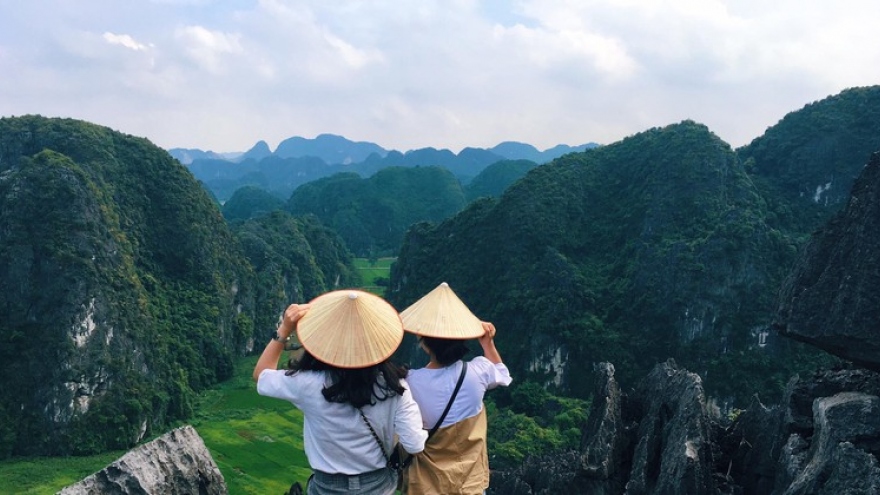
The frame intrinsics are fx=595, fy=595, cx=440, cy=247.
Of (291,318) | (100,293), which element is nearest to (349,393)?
(291,318)

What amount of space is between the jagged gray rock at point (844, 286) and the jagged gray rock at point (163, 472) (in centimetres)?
513

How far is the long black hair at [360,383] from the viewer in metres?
3.12

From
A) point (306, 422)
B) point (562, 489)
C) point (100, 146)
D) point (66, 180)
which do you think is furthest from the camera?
point (100, 146)

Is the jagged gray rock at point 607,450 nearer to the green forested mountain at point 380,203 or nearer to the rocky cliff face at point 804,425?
the rocky cliff face at point 804,425

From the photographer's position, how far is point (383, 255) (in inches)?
3991

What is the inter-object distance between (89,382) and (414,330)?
38.3m

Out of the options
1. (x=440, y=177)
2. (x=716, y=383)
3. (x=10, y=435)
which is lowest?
(x=10, y=435)

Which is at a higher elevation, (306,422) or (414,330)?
(414,330)

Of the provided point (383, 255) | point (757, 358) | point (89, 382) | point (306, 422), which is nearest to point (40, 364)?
point (89, 382)

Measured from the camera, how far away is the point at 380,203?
11012cm

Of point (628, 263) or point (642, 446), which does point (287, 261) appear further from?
point (642, 446)

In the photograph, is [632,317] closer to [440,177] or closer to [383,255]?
[383,255]

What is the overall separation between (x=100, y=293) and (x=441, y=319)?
39.7 meters

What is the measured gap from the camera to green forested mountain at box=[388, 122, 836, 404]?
3659cm
